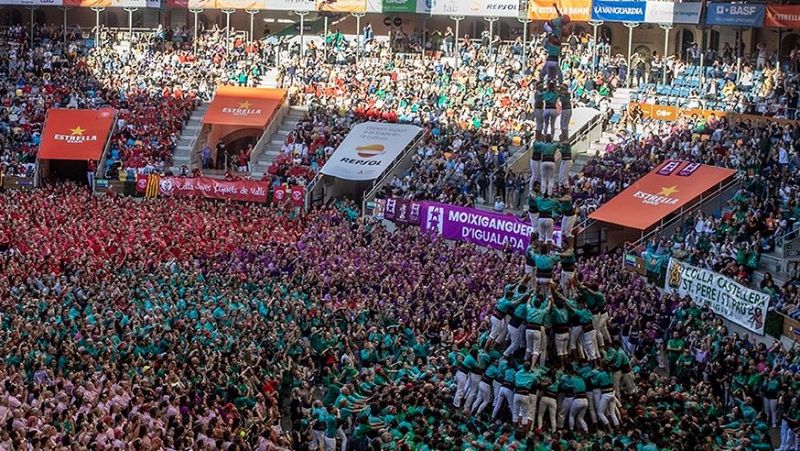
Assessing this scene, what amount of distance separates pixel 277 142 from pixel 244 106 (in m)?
2.29

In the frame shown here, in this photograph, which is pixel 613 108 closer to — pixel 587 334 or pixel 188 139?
pixel 188 139

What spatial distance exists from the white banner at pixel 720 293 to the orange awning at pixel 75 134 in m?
23.5

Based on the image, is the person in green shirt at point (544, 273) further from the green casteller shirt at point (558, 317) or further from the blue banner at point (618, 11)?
the blue banner at point (618, 11)

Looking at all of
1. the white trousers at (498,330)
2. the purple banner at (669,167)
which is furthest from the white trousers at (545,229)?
the purple banner at (669,167)

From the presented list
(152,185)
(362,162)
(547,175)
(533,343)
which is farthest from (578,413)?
(152,185)

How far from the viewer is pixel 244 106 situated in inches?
1977

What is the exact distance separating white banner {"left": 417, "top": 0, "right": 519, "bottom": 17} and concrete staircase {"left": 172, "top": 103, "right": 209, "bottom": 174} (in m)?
9.61

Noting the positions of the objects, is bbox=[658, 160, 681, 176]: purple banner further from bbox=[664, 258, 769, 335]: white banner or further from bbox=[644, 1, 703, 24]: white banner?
bbox=[644, 1, 703, 24]: white banner

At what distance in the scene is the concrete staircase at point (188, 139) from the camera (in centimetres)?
4812

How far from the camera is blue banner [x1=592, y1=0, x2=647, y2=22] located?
153ft

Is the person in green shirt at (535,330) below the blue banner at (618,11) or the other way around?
below

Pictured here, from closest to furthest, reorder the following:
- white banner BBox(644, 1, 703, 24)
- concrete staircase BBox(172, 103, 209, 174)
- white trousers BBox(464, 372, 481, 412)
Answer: white trousers BBox(464, 372, 481, 412)
white banner BBox(644, 1, 703, 24)
concrete staircase BBox(172, 103, 209, 174)

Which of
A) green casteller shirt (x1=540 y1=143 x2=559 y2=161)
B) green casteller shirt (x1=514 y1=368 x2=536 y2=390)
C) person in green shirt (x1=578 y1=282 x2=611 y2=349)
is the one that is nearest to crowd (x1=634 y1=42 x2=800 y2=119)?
green casteller shirt (x1=540 y1=143 x2=559 y2=161)

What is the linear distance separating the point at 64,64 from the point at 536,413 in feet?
124
